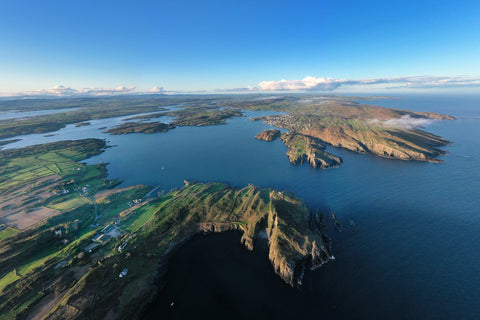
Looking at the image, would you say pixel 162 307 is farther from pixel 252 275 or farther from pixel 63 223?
pixel 63 223

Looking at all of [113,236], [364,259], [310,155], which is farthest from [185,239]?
[310,155]

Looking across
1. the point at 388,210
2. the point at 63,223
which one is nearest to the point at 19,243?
the point at 63,223

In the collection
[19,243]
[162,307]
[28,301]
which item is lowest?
[162,307]

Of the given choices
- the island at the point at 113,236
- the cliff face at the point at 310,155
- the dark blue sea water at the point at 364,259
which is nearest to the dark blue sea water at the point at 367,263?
the dark blue sea water at the point at 364,259

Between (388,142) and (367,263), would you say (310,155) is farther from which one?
(367,263)

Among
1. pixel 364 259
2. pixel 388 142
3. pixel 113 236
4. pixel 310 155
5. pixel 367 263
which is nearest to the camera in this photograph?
pixel 367 263

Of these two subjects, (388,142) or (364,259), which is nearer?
(364,259)

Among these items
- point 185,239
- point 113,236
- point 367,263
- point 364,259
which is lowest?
point 185,239
